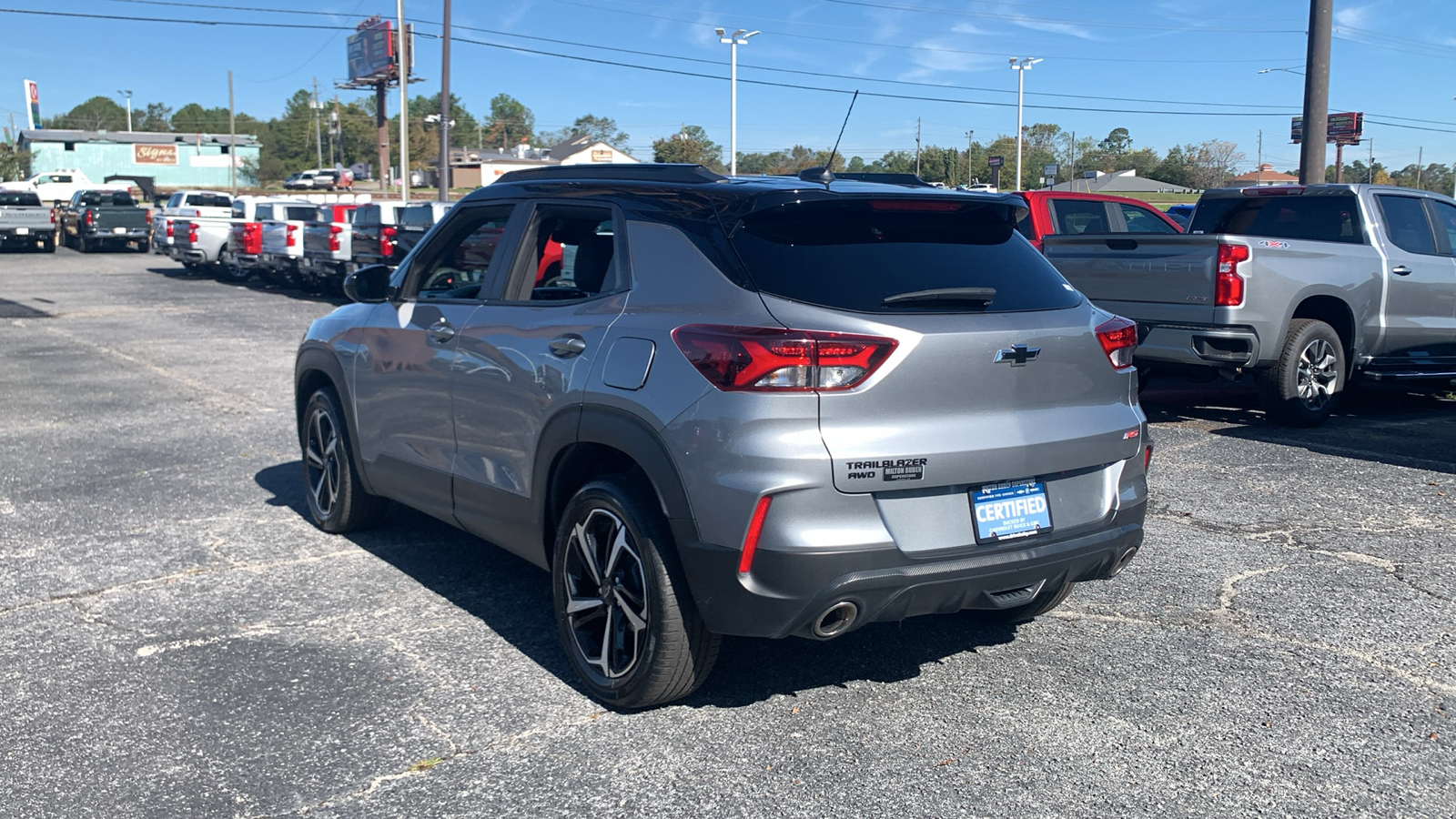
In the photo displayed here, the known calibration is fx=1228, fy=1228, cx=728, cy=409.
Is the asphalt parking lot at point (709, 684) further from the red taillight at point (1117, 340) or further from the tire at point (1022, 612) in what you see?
the red taillight at point (1117, 340)

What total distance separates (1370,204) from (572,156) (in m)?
118

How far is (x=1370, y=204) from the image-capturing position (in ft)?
33.6

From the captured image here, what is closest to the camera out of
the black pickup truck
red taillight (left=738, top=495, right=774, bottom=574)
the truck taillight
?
red taillight (left=738, top=495, right=774, bottom=574)

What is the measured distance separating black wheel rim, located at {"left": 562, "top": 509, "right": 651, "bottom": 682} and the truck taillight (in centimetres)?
1786

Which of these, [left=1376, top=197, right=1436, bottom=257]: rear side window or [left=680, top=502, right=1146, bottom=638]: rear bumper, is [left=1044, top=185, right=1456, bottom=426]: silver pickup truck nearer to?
[left=1376, top=197, right=1436, bottom=257]: rear side window

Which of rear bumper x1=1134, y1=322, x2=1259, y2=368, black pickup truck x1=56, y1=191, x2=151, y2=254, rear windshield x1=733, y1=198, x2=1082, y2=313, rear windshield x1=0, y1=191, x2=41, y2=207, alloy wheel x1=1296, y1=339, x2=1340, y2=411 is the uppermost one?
rear windshield x1=0, y1=191, x2=41, y2=207

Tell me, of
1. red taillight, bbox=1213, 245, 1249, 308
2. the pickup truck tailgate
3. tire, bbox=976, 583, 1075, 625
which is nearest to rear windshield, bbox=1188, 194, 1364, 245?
red taillight, bbox=1213, 245, 1249, 308

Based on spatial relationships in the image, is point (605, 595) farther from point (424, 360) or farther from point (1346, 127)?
point (1346, 127)

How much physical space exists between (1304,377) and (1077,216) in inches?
148

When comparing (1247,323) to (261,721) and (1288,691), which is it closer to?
(1288,691)

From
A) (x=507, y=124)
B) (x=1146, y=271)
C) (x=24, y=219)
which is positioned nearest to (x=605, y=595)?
(x=1146, y=271)

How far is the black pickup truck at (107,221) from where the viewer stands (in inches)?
1507

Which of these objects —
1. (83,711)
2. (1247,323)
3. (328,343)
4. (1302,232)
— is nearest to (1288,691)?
(83,711)

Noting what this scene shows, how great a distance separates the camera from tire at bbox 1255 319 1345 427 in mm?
9398
